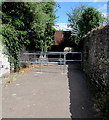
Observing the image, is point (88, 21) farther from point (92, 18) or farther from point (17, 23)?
point (17, 23)

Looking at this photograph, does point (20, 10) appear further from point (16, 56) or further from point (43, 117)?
point (43, 117)

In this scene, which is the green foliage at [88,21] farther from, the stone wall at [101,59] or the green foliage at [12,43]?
the green foliage at [12,43]

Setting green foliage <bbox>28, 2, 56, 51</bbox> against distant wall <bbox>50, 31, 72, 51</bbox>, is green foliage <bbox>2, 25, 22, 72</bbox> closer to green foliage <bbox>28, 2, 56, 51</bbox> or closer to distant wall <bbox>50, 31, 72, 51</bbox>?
green foliage <bbox>28, 2, 56, 51</bbox>

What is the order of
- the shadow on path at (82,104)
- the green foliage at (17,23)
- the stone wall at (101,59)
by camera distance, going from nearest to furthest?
the shadow on path at (82,104), the stone wall at (101,59), the green foliage at (17,23)

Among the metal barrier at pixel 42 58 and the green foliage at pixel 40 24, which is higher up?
the green foliage at pixel 40 24

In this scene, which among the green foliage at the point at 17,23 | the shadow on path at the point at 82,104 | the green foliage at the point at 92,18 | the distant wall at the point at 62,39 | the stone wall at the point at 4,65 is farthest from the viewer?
the distant wall at the point at 62,39

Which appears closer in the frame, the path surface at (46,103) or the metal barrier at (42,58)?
the path surface at (46,103)

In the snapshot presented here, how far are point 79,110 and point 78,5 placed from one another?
14.1 meters

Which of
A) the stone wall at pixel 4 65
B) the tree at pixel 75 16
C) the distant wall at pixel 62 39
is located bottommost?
the stone wall at pixel 4 65

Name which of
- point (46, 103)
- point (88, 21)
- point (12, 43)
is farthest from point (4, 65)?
point (88, 21)

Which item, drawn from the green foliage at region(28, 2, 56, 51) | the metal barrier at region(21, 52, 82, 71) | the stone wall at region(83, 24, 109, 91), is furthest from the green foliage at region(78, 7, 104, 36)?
the stone wall at region(83, 24, 109, 91)

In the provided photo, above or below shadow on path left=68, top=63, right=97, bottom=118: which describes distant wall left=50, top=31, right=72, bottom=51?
A: above

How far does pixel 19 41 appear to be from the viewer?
6.91 meters

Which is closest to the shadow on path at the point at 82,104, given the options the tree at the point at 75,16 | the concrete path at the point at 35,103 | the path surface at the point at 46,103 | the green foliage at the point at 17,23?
the path surface at the point at 46,103
